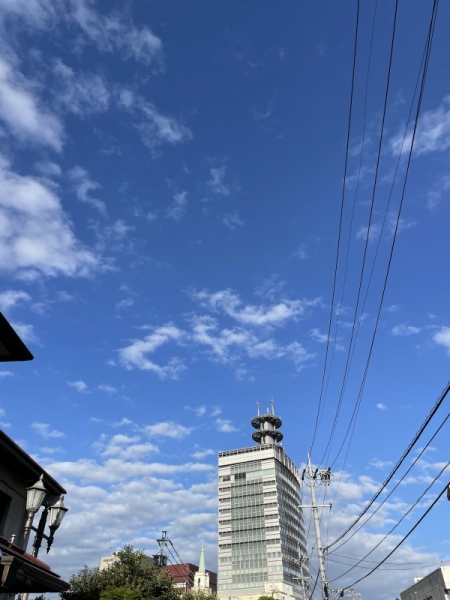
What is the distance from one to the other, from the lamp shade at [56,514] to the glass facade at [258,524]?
106334mm

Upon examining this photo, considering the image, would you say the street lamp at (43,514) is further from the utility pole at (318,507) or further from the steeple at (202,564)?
the steeple at (202,564)

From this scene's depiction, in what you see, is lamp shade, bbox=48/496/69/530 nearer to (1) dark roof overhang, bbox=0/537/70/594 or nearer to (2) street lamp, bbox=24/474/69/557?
(2) street lamp, bbox=24/474/69/557

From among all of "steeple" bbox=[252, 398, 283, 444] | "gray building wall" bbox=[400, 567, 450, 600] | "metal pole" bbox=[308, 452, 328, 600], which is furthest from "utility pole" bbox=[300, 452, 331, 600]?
"steeple" bbox=[252, 398, 283, 444]

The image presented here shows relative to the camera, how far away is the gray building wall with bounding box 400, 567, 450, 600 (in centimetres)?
3116

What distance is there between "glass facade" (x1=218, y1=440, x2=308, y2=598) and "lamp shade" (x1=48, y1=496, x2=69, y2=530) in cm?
10633

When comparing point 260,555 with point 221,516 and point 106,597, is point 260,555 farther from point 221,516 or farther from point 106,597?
point 106,597

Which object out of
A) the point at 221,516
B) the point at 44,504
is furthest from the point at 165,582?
the point at 221,516

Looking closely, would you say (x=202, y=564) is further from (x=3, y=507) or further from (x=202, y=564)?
(x=3, y=507)

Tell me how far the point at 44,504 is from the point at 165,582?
28.4 metres

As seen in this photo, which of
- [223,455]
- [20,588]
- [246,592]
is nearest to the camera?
[20,588]

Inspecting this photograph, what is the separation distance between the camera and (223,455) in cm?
13112

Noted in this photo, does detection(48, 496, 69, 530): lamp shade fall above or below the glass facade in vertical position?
below

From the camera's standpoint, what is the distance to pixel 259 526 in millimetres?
113938

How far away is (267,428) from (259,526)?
35.7 m
